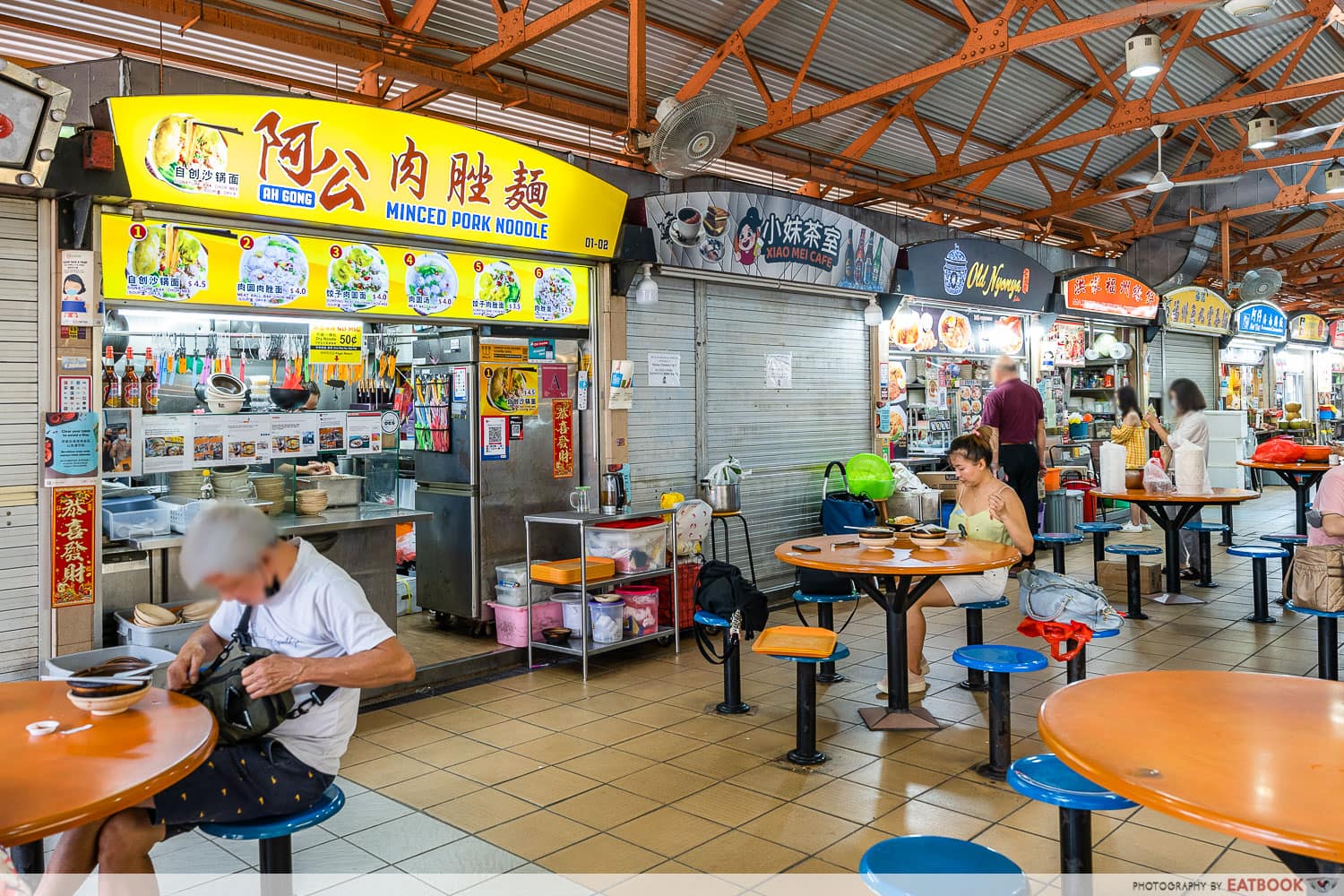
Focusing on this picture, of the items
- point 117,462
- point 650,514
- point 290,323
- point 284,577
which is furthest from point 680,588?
point 284,577

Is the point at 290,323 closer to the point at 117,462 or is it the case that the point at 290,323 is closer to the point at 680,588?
the point at 117,462

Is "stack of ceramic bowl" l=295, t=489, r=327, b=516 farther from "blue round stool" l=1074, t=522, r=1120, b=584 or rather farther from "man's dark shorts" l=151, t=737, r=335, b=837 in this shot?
"blue round stool" l=1074, t=522, r=1120, b=584

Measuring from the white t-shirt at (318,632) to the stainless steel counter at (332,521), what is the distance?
2.64 m

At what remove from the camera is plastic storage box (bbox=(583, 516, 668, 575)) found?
21.5ft

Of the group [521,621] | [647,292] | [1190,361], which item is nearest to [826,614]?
[521,621]

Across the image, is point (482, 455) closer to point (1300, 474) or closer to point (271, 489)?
point (271, 489)

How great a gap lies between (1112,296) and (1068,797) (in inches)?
470

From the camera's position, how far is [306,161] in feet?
17.7

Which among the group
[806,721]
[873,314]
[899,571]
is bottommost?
[806,721]

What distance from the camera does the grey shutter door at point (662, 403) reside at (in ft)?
24.5

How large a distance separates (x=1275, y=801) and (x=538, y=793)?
3.15 m

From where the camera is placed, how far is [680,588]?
7.04 m

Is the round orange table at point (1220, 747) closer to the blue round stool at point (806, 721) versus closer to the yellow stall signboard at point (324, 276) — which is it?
the blue round stool at point (806, 721)

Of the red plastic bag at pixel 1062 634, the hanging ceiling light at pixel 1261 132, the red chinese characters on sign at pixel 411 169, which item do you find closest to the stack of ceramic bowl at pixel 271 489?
the red chinese characters on sign at pixel 411 169
